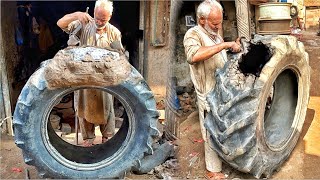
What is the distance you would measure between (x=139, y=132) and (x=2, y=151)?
2.50m

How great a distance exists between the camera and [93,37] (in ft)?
13.6

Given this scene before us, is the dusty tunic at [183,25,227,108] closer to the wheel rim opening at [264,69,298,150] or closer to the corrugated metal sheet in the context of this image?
the wheel rim opening at [264,69,298,150]

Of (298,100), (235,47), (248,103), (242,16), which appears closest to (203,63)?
(235,47)

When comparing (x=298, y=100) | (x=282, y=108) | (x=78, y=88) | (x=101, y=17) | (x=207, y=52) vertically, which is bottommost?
(x=282, y=108)

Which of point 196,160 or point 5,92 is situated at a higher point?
point 5,92

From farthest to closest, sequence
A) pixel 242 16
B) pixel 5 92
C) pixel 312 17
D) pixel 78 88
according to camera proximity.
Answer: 1. pixel 312 17
2. pixel 5 92
3. pixel 242 16
4. pixel 78 88

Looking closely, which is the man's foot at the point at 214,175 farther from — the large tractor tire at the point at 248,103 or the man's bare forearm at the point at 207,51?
the man's bare forearm at the point at 207,51

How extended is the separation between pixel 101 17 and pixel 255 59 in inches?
69.2

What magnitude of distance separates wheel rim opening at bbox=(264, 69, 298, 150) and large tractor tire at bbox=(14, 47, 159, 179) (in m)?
1.54

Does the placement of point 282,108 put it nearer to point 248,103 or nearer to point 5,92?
point 248,103

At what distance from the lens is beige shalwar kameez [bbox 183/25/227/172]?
358 centimetres

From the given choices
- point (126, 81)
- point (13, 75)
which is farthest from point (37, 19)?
point (126, 81)

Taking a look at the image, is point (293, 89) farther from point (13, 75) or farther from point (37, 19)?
point (37, 19)

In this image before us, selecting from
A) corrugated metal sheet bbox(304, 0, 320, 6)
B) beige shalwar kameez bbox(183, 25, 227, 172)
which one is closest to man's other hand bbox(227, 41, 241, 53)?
beige shalwar kameez bbox(183, 25, 227, 172)
